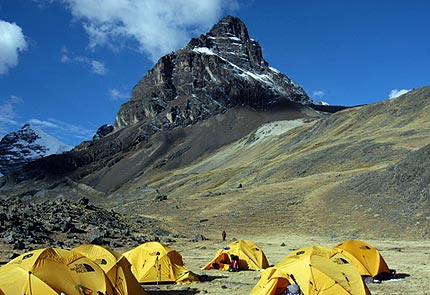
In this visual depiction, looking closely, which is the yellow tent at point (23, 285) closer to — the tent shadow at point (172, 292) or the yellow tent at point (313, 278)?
the tent shadow at point (172, 292)

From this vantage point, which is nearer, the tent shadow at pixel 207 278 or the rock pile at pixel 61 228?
the tent shadow at pixel 207 278

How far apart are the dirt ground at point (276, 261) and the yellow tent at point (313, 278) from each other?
2.50 meters

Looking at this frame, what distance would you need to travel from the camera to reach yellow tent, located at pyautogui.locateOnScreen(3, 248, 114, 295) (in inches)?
511

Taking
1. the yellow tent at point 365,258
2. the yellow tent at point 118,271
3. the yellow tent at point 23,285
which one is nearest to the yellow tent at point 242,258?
the yellow tent at point 365,258

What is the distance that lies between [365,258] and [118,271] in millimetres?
10456

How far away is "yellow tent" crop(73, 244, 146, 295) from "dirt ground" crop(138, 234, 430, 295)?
79.3 inches

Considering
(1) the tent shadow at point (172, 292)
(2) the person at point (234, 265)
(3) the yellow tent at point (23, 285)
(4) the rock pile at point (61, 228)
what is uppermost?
(4) the rock pile at point (61, 228)

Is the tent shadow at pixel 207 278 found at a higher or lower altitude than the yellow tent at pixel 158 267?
lower

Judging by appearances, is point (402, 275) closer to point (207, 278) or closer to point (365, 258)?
point (365, 258)

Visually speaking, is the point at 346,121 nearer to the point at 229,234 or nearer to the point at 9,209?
the point at 229,234

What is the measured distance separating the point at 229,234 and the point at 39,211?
653 inches

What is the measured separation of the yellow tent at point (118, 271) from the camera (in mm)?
15469

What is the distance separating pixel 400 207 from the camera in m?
38.6

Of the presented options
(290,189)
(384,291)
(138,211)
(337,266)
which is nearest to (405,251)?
(384,291)
